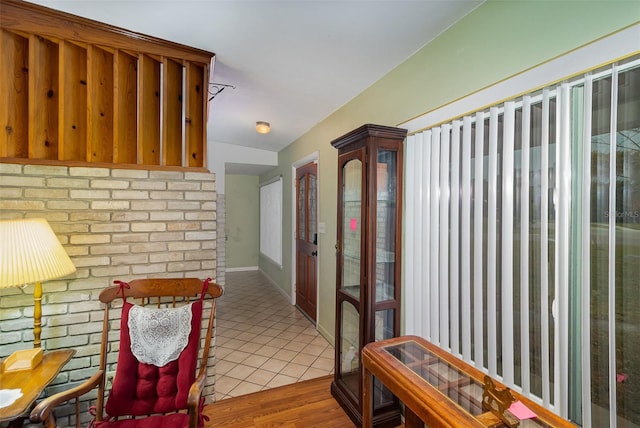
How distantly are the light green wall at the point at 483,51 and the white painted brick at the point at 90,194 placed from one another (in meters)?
2.07

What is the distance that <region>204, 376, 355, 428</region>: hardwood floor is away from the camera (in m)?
2.07

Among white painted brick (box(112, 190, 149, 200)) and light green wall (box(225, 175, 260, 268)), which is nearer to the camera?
white painted brick (box(112, 190, 149, 200))

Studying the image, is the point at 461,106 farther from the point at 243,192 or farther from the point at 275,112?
the point at 243,192

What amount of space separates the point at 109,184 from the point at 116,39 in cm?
97

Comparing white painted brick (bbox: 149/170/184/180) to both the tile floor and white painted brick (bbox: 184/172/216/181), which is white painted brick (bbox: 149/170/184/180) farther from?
the tile floor

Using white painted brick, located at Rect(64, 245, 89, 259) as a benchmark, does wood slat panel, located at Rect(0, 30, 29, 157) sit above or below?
above

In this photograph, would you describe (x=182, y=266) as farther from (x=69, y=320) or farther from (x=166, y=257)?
(x=69, y=320)

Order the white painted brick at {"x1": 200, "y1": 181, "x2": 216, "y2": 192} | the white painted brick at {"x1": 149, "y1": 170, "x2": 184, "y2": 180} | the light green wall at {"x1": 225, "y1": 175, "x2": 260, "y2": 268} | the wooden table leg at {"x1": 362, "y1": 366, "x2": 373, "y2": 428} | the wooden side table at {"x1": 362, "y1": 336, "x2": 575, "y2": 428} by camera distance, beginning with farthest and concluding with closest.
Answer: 1. the light green wall at {"x1": 225, "y1": 175, "x2": 260, "y2": 268}
2. the white painted brick at {"x1": 200, "y1": 181, "x2": 216, "y2": 192}
3. the white painted brick at {"x1": 149, "y1": 170, "x2": 184, "y2": 180}
4. the wooden table leg at {"x1": 362, "y1": 366, "x2": 373, "y2": 428}
5. the wooden side table at {"x1": 362, "y1": 336, "x2": 575, "y2": 428}

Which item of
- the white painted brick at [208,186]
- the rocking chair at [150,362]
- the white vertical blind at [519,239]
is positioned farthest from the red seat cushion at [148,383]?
the white vertical blind at [519,239]

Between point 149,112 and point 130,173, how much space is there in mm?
478

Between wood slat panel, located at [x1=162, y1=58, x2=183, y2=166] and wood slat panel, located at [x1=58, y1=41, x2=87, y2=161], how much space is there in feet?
1.59

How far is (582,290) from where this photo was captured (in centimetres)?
117

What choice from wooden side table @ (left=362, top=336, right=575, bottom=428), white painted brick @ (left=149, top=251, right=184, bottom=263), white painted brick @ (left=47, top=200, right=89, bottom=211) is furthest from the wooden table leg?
white painted brick @ (left=47, top=200, right=89, bottom=211)

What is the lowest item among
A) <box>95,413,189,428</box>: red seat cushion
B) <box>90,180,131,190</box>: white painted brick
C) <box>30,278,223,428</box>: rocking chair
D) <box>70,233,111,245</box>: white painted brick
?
<box>95,413,189,428</box>: red seat cushion
